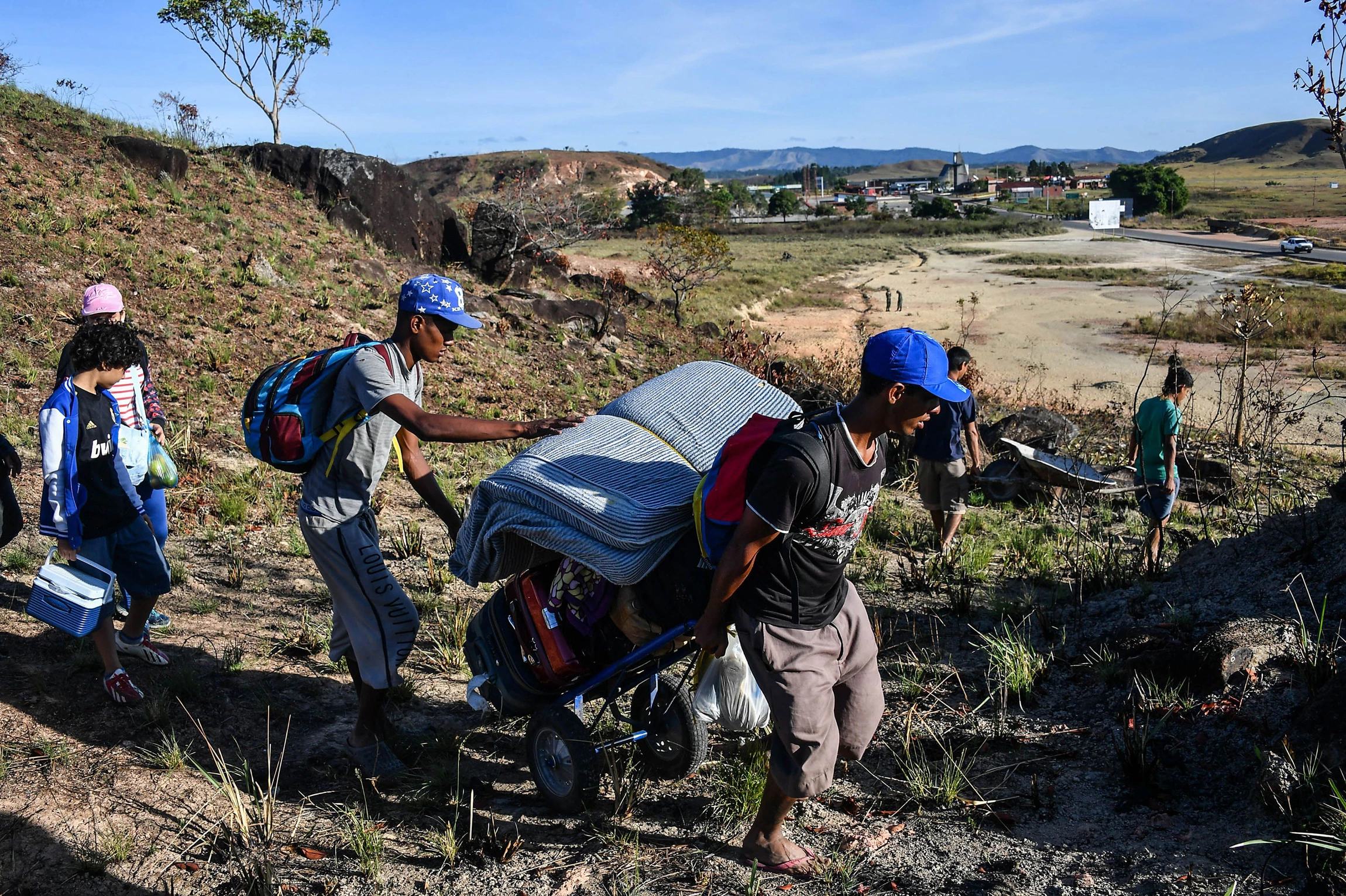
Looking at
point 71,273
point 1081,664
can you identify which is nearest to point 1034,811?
point 1081,664

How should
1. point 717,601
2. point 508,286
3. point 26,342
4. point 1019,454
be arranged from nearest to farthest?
1. point 717,601
2. point 1019,454
3. point 26,342
4. point 508,286

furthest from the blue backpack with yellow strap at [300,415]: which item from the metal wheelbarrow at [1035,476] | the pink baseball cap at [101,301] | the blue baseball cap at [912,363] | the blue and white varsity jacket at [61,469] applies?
the metal wheelbarrow at [1035,476]

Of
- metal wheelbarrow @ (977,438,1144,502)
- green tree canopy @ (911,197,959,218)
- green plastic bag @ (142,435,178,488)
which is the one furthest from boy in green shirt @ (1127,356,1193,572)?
green tree canopy @ (911,197,959,218)

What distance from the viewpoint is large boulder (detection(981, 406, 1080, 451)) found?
444 inches

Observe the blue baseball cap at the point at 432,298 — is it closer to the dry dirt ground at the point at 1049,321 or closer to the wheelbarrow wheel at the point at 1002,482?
the wheelbarrow wheel at the point at 1002,482

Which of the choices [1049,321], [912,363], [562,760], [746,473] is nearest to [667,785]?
[562,760]

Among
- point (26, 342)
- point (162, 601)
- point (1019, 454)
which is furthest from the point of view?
point (26, 342)

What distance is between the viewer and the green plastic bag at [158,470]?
4.41m

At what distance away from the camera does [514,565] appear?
11.2 feet

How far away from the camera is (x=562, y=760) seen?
337cm

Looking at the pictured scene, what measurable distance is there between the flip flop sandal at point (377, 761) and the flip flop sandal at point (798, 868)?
1.47 m

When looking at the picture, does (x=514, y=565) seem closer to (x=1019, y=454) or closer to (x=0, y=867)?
(x=0, y=867)

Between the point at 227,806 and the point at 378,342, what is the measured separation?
1767 millimetres

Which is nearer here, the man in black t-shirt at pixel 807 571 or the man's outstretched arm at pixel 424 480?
the man in black t-shirt at pixel 807 571
